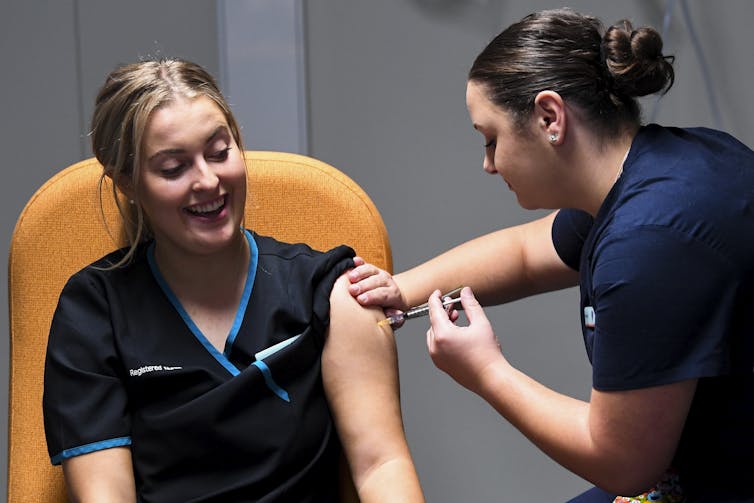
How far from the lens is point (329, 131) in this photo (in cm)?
243

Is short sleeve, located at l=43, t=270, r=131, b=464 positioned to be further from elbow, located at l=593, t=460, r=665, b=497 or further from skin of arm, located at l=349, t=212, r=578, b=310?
elbow, located at l=593, t=460, r=665, b=497

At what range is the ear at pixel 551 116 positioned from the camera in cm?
134

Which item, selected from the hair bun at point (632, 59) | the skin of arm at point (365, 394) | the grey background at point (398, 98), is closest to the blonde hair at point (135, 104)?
the skin of arm at point (365, 394)

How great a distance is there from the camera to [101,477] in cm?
143

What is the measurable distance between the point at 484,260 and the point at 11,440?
0.85 metres

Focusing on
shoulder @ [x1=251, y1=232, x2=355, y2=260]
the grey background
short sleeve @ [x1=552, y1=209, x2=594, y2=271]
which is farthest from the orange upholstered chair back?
the grey background

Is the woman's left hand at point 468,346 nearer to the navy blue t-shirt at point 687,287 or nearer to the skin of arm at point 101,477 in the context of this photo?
the navy blue t-shirt at point 687,287

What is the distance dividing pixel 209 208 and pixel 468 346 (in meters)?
0.42

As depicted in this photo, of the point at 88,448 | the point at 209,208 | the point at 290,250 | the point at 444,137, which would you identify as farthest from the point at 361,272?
the point at 444,137

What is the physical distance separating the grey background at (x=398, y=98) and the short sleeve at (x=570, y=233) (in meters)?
0.72

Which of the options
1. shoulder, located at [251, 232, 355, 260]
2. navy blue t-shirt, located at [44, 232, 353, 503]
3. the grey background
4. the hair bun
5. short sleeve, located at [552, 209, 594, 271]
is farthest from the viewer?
the grey background

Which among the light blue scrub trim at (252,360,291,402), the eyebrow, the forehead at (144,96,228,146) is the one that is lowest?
the light blue scrub trim at (252,360,291,402)

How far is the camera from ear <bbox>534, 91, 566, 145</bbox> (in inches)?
52.7

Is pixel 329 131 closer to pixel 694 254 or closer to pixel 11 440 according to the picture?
pixel 11 440
